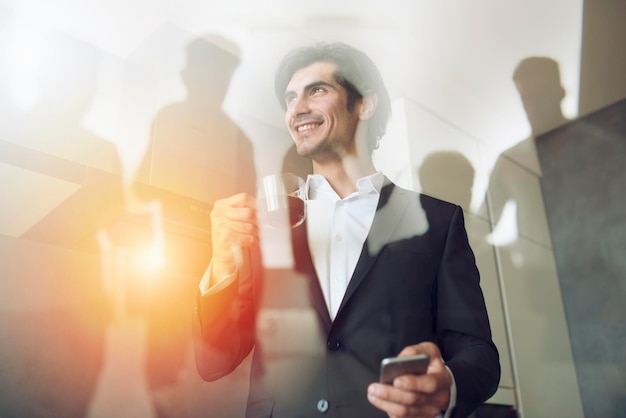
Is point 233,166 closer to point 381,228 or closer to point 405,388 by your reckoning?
point 381,228

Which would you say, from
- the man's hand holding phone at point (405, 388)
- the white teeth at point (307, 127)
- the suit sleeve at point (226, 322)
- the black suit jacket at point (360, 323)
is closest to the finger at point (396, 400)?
the man's hand holding phone at point (405, 388)

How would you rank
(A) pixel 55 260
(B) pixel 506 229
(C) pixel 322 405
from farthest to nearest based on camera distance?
1. (B) pixel 506 229
2. (A) pixel 55 260
3. (C) pixel 322 405

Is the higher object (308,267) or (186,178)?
(186,178)

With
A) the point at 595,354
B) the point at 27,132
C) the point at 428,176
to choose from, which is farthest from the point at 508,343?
the point at 27,132

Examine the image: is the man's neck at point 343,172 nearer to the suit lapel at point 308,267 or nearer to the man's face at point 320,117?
the man's face at point 320,117

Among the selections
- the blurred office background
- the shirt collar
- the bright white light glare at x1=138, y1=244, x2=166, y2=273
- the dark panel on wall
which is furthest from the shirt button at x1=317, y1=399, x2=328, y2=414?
the dark panel on wall

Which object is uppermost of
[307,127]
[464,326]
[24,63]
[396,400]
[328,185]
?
[24,63]

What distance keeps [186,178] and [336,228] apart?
391 mm

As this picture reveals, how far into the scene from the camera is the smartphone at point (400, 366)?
0.51 m

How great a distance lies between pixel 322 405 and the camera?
28.0 inches

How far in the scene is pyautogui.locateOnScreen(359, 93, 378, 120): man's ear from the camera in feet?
3.68

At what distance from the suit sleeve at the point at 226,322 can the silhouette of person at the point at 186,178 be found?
241 millimetres

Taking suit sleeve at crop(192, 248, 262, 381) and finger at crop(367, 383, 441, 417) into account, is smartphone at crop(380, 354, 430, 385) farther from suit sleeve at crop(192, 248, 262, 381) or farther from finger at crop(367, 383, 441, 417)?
suit sleeve at crop(192, 248, 262, 381)

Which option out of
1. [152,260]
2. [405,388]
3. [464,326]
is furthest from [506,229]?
[405,388]
